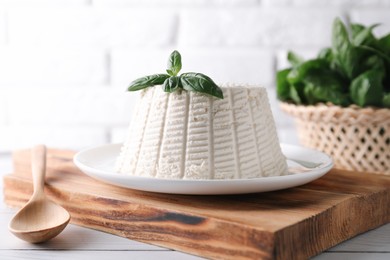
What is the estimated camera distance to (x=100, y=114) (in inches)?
71.9

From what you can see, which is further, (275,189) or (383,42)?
(383,42)

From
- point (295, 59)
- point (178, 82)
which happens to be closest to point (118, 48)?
point (295, 59)

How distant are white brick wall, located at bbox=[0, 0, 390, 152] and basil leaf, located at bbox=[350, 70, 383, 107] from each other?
62 centimetres

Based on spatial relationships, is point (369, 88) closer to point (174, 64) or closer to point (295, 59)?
point (295, 59)

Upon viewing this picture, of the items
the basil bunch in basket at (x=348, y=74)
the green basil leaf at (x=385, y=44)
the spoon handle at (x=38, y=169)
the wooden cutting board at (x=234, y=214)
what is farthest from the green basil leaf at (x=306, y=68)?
the spoon handle at (x=38, y=169)

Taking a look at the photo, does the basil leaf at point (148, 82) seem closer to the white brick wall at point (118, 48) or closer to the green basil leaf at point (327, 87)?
the green basil leaf at point (327, 87)

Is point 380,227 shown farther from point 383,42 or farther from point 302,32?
point 302,32

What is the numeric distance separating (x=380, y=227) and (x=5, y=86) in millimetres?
1275

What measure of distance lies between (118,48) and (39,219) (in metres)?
1.01

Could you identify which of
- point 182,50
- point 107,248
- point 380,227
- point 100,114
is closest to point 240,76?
point 182,50

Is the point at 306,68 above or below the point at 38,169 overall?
above

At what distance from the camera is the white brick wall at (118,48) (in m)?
1.75

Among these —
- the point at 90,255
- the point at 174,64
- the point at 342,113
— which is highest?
the point at 174,64

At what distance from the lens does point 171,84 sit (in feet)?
2.95
